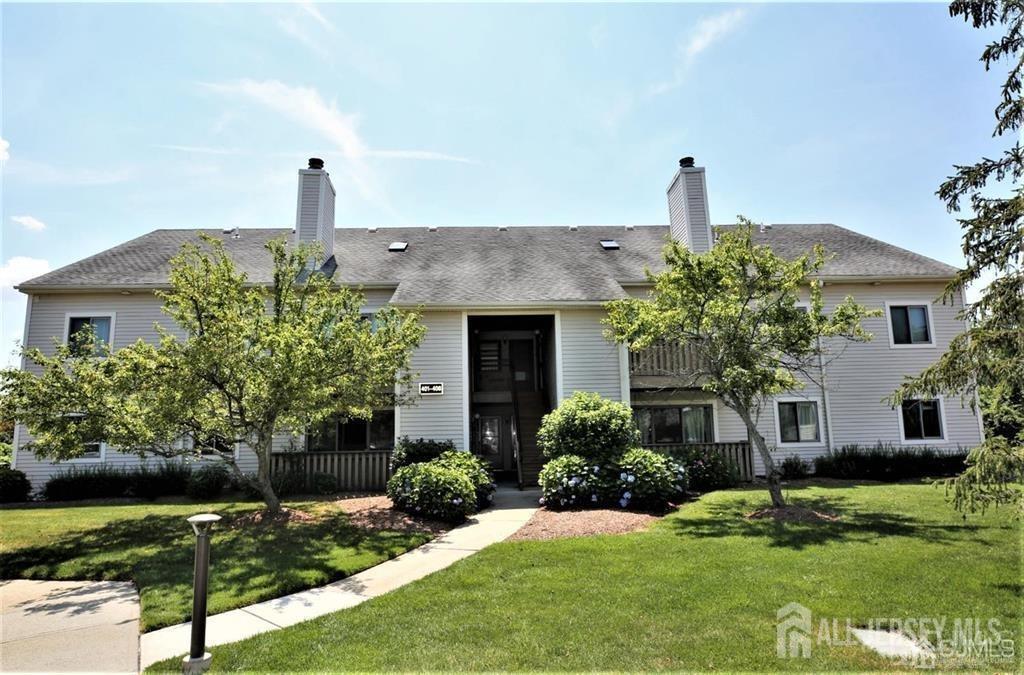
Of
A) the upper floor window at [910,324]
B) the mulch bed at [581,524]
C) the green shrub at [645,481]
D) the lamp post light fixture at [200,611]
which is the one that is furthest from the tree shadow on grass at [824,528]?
the upper floor window at [910,324]

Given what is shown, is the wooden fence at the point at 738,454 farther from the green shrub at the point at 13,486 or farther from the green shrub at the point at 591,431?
the green shrub at the point at 13,486

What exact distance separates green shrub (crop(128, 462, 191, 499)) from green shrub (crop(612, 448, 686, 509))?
431 inches

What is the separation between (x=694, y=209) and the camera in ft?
56.1

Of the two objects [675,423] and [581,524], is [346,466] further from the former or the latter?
[675,423]

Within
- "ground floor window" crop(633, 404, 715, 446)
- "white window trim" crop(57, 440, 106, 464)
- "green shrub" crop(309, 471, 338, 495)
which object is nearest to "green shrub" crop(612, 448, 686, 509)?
"ground floor window" crop(633, 404, 715, 446)

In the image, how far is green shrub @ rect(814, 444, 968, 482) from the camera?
48.2 feet

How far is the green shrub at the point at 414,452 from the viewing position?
510 inches

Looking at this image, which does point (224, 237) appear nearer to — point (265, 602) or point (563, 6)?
point (563, 6)

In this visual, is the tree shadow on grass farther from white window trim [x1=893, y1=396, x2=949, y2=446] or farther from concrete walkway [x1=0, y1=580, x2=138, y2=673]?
white window trim [x1=893, y1=396, x2=949, y2=446]

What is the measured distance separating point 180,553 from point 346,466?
591 cm

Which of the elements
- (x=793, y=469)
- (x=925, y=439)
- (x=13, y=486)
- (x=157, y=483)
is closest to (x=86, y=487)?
(x=13, y=486)

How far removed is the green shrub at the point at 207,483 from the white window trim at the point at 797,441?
50.5 feet

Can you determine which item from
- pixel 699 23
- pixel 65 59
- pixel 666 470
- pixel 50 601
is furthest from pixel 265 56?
pixel 666 470

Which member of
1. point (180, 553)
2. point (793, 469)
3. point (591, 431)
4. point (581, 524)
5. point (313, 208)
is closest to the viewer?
point (180, 553)
